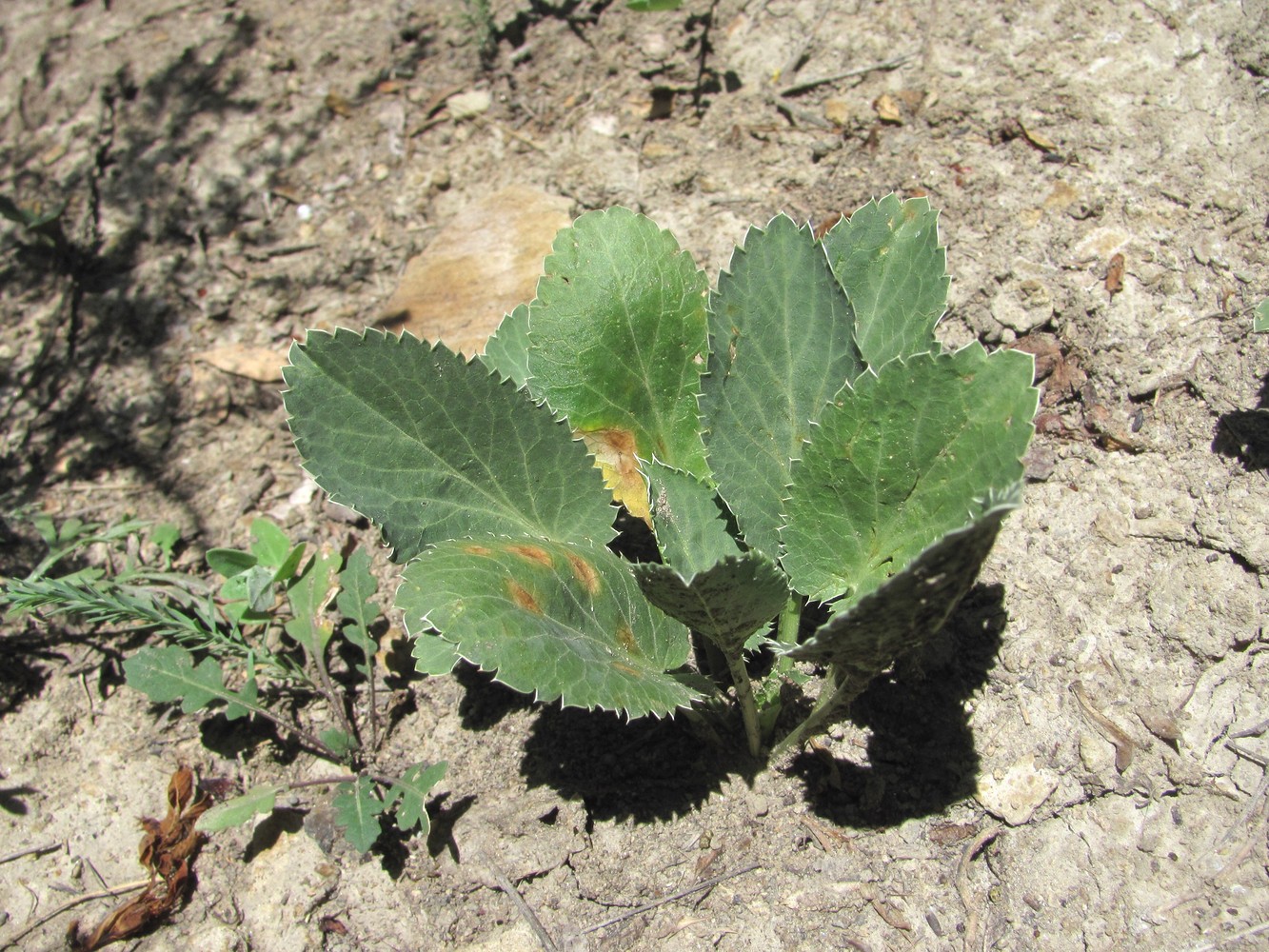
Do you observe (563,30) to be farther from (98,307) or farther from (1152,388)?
(1152,388)

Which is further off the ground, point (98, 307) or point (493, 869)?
point (98, 307)

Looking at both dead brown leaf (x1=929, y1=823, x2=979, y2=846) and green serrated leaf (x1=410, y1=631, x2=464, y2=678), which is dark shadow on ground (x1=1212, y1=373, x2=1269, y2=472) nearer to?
dead brown leaf (x1=929, y1=823, x2=979, y2=846)

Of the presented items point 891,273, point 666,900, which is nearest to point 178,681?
point 666,900

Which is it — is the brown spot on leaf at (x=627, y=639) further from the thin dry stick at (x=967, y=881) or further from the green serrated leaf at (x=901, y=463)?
the thin dry stick at (x=967, y=881)

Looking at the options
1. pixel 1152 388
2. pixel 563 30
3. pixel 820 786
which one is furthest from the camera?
pixel 563 30

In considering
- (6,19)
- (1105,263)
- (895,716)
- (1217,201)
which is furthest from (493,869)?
(6,19)

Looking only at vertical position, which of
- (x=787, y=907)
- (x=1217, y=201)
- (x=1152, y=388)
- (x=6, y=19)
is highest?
(x=6, y=19)
